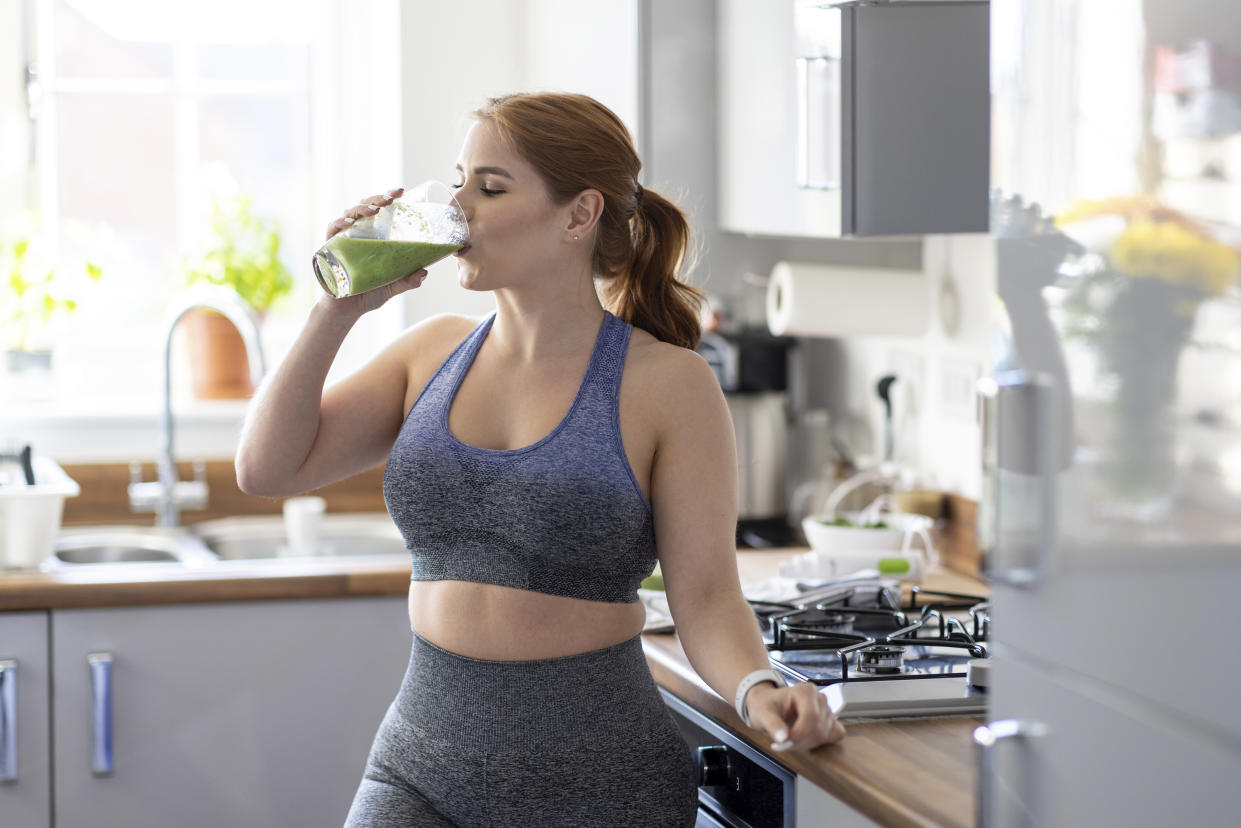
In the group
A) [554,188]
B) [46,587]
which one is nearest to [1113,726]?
[554,188]

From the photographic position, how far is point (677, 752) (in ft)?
5.20

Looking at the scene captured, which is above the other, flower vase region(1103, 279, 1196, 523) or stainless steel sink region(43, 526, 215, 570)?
flower vase region(1103, 279, 1196, 523)

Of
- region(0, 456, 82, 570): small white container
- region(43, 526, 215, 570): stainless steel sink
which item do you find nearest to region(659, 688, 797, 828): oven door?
region(0, 456, 82, 570): small white container

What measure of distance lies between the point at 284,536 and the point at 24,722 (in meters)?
0.76

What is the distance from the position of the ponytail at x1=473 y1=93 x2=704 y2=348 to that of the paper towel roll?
83cm

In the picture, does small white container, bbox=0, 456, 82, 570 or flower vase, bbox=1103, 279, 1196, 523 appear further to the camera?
small white container, bbox=0, 456, 82, 570

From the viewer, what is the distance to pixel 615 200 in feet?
5.38

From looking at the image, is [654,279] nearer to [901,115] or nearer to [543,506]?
[543,506]

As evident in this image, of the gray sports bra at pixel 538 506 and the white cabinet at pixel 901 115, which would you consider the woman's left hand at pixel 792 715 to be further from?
the white cabinet at pixel 901 115

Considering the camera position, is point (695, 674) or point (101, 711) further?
point (101, 711)

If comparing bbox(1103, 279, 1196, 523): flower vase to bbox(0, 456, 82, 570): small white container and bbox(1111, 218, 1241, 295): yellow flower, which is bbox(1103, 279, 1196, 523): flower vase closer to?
bbox(1111, 218, 1241, 295): yellow flower

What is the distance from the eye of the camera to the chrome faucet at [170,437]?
9.05 feet

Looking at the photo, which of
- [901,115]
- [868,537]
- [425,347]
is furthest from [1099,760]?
[868,537]

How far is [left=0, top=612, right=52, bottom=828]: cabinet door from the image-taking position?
2.24m
